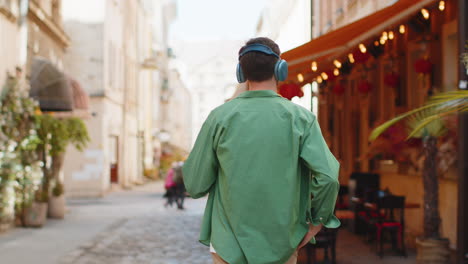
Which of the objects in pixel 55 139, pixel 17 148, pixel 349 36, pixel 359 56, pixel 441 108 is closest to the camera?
pixel 441 108

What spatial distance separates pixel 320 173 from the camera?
262 cm

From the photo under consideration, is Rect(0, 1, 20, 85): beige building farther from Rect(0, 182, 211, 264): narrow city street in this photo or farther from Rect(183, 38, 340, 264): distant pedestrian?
Rect(183, 38, 340, 264): distant pedestrian

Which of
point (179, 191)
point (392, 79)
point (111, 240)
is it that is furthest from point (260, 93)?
point (179, 191)

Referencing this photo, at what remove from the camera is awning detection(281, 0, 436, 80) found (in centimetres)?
816

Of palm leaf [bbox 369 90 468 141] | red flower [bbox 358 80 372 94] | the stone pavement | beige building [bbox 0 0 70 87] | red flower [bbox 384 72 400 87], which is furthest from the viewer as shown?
beige building [bbox 0 0 70 87]

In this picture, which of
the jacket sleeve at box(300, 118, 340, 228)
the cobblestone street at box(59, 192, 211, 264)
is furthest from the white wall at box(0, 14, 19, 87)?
the jacket sleeve at box(300, 118, 340, 228)

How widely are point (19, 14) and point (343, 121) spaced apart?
8.83 m

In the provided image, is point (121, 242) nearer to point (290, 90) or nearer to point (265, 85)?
point (290, 90)

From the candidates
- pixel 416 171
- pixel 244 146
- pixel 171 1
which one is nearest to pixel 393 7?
pixel 416 171

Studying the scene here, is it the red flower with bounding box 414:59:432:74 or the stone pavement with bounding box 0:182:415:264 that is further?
the red flower with bounding box 414:59:432:74

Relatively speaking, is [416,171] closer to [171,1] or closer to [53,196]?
[53,196]

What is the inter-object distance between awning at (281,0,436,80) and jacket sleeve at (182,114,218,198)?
570cm

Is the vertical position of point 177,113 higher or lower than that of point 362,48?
higher

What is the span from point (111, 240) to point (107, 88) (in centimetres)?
1707
